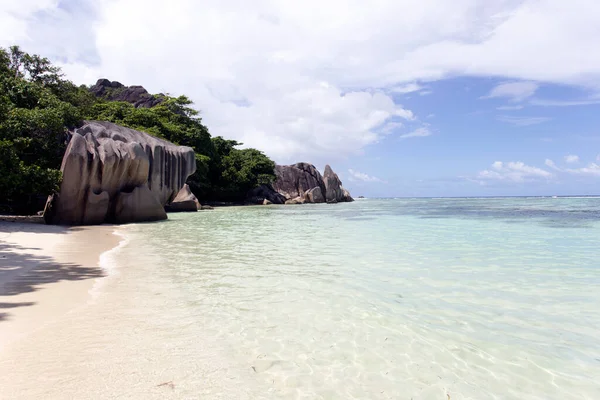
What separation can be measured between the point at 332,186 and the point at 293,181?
722 cm

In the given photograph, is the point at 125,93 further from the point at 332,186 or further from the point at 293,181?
the point at 332,186

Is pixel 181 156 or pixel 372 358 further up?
pixel 181 156

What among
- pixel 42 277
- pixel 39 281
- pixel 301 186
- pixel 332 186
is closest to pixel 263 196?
pixel 301 186

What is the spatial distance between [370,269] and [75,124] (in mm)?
16803

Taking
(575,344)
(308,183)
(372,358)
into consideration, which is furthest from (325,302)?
(308,183)

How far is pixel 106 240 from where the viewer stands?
10.3 meters

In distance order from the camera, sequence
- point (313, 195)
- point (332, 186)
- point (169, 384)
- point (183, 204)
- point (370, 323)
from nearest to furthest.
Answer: point (169, 384) < point (370, 323) < point (183, 204) < point (313, 195) < point (332, 186)

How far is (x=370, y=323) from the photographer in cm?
396

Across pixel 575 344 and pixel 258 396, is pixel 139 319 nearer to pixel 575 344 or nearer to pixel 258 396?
pixel 258 396

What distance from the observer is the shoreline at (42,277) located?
3.68 m

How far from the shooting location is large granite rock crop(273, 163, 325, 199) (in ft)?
177

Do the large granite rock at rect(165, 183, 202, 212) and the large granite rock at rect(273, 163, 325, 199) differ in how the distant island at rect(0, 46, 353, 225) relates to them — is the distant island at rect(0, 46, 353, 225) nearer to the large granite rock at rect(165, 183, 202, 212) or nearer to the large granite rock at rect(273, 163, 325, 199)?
the large granite rock at rect(165, 183, 202, 212)

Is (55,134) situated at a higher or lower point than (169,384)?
higher

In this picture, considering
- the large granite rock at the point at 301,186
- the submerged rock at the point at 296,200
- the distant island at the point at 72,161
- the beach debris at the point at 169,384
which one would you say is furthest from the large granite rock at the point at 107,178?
the submerged rock at the point at 296,200
